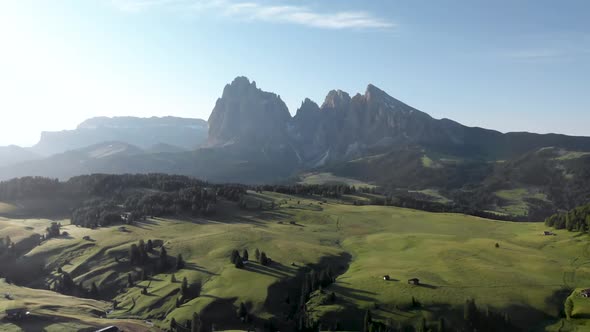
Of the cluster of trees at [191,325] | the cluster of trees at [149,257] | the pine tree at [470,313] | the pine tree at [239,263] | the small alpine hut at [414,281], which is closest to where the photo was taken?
the pine tree at [470,313]

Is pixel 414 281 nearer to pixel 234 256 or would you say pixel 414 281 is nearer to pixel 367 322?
pixel 367 322

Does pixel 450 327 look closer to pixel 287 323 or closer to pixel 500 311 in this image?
pixel 500 311

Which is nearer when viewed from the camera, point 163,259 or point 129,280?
point 129,280

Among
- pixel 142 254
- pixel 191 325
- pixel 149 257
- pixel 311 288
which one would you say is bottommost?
pixel 191 325

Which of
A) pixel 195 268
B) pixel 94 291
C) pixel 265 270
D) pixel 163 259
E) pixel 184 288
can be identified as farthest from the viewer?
pixel 163 259

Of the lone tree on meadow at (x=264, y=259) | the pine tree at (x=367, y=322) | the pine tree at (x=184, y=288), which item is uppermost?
the lone tree on meadow at (x=264, y=259)

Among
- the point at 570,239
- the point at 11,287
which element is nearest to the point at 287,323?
the point at 11,287

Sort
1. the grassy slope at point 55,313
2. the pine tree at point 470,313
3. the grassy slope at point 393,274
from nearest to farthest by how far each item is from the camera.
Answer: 1. the pine tree at point 470,313
2. the grassy slope at point 55,313
3. the grassy slope at point 393,274

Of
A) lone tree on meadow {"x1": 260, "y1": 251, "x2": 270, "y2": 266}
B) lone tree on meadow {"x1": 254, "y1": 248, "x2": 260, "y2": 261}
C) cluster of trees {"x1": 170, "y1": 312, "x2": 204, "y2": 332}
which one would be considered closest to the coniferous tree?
lone tree on meadow {"x1": 254, "y1": 248, "x2": 260, "y2": 261}

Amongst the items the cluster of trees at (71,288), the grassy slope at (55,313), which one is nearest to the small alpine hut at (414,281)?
the grassy slope at (55,313)

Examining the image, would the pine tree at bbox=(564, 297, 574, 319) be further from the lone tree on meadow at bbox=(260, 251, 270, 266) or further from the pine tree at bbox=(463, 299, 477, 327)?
the lone tree on meadow at bbox=(260, 251, 270, 266)

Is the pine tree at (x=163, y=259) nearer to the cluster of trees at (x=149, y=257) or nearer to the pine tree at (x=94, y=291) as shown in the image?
the cluster of trees at (x=149, y=257)

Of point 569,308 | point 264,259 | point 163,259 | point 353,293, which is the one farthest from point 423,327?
point 163,259
